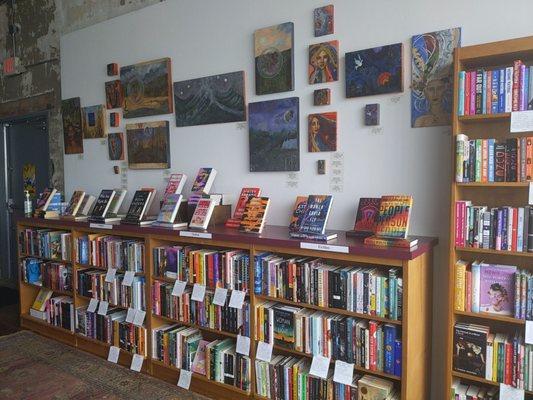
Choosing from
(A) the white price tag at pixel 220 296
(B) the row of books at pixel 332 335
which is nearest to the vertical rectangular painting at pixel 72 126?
(A) the white price tag at pixel 220 296

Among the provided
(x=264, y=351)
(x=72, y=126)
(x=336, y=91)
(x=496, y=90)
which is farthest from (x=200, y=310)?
(x=72, y=126)

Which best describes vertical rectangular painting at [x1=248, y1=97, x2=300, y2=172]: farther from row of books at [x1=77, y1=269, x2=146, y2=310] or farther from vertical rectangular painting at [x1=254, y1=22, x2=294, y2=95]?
row of books at [x1=77, y1=269, x2=146, y2=310]

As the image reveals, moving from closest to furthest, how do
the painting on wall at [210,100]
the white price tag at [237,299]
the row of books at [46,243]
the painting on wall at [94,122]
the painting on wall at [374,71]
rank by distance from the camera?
the painting on wall at [374,71] < the white price tag at [237,299] < the painting on wall at [210,100] < the row of books at [46,243] < the painting on wall at [94,122]

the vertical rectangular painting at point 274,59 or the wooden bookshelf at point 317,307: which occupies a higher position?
the vertical rectangular painting at point 274,59

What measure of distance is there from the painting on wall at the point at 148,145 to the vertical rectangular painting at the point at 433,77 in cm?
199

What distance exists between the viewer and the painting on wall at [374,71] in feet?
7.85

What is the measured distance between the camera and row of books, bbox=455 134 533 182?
1.85 metres

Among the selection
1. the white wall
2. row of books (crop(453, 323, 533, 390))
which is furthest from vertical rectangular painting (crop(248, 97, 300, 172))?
row of books (crop(453, 323, 533, 390))

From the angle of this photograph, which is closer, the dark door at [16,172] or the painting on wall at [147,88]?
the painting on wall at [147,88]

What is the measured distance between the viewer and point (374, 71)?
96.9 inches

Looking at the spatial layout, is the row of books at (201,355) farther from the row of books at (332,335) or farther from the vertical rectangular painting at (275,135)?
the vertical rectangular painting at (275,135)

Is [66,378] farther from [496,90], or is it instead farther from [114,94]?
[496,90]

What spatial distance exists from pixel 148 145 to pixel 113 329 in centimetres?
152

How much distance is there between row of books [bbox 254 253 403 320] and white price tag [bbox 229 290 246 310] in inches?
4.3
